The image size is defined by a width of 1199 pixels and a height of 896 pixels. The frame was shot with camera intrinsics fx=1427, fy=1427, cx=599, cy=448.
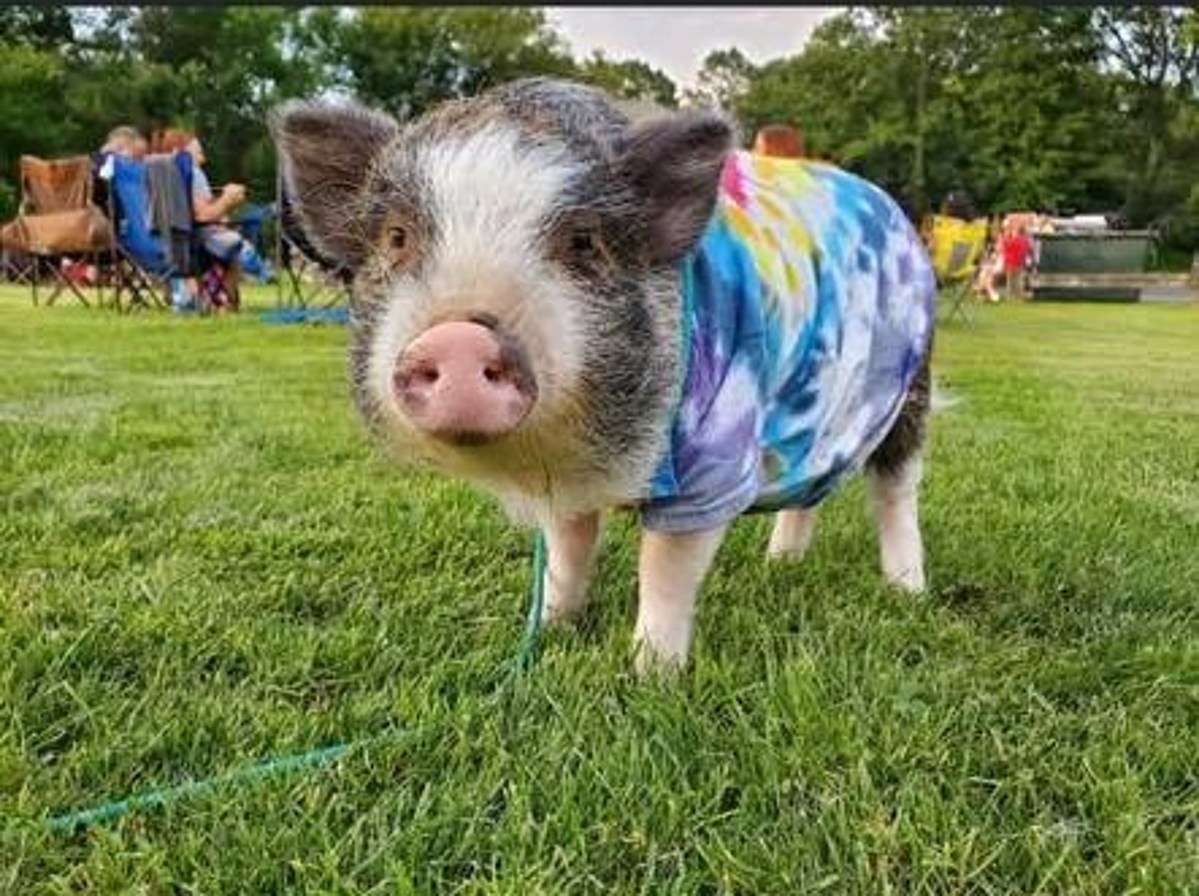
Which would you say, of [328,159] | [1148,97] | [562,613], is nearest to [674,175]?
[328,159]

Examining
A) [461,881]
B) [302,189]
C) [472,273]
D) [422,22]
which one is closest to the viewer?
[461,881]

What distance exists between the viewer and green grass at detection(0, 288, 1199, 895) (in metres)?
1.80

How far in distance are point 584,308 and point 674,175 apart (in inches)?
11.1

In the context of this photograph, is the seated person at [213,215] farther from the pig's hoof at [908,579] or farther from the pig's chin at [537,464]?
the pig's chin at [537,464]

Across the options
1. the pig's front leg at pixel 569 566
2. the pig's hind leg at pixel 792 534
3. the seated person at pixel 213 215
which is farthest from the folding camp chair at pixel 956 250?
the pig's front leg at pixel 569 566

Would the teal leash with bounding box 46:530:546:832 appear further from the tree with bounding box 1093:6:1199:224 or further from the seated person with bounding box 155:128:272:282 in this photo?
the tree with bounding box 1093:6:1199:224

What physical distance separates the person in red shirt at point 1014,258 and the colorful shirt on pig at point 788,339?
22.9 m

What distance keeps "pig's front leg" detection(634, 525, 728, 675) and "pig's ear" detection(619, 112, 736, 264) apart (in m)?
0.52

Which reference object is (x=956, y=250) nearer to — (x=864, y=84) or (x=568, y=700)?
(x=568, y=700)

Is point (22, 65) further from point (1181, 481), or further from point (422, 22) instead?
point (1181, 481)

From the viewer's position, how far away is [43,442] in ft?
16.0

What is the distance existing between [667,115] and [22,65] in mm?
43050

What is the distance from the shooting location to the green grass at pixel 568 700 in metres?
1.80

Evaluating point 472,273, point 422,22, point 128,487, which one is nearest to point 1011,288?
point 128,487
